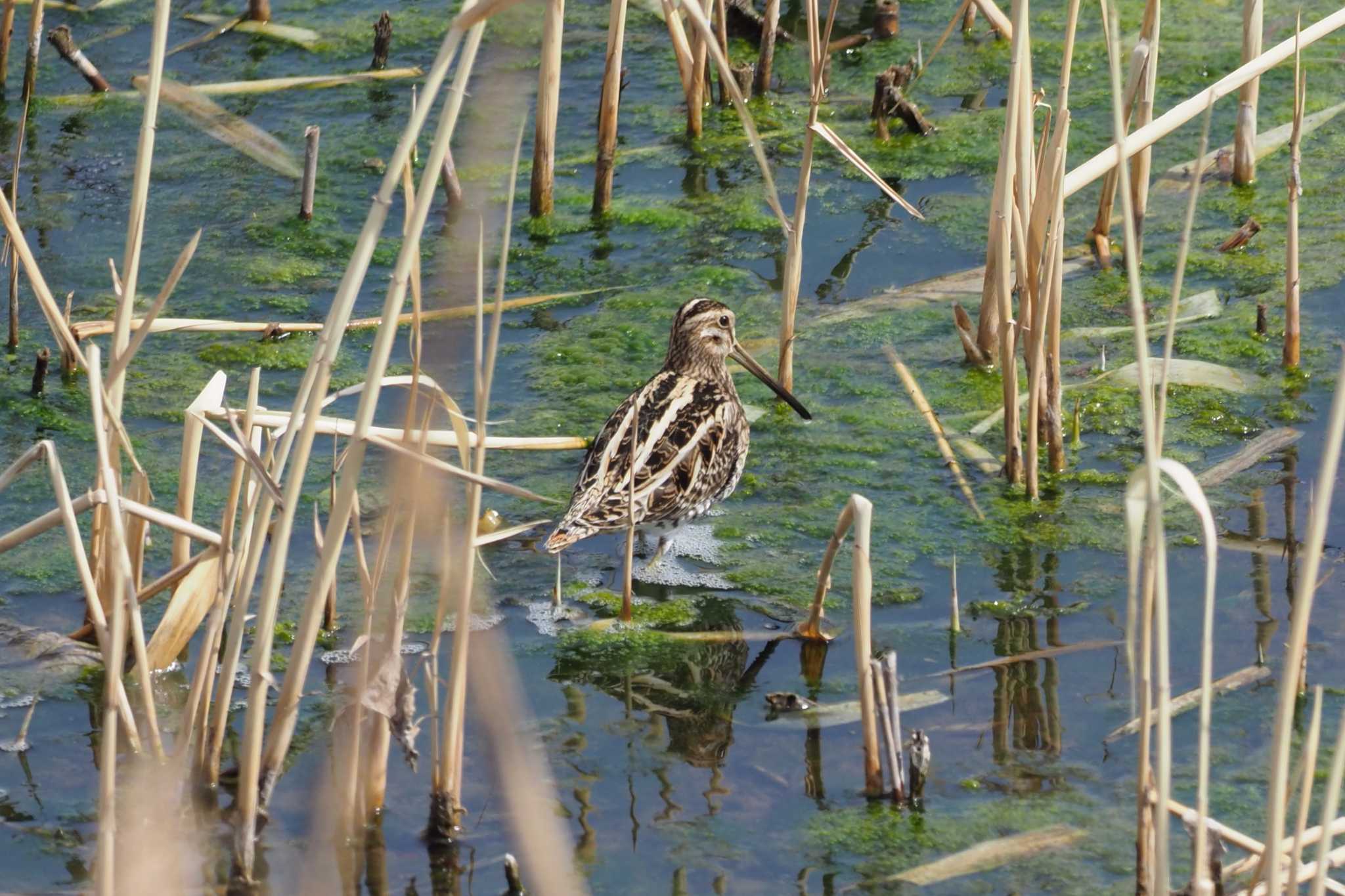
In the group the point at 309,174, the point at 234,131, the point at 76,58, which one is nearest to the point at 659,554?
the point at 309,174

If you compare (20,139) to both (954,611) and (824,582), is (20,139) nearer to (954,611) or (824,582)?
(824,582)

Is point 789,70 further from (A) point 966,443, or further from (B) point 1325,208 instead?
(A) point 966,443

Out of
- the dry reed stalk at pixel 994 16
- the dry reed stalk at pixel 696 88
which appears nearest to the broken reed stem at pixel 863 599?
the dry reed stalk at pixel 994 16

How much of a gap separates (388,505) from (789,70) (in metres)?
4.84

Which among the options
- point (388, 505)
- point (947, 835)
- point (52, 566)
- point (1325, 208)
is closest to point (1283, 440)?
point (1325, 208)

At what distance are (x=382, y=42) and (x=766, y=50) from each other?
161 cm

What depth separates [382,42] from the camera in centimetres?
692

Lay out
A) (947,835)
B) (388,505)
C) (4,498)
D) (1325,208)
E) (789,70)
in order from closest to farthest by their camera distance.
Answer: (388,505) → (947,835) → (4,498) → (1325,208) → (789,70)

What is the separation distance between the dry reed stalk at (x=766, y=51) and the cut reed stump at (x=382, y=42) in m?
1.53

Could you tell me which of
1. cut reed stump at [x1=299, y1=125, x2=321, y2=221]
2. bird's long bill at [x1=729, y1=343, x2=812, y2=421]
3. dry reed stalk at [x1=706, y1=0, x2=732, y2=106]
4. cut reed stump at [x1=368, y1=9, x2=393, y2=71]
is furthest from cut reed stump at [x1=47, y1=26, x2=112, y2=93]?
bird's long bill at [x1=729, y1=343, x2=812, y2=421]

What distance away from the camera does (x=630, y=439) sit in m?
4.34

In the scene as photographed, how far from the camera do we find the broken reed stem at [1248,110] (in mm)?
5156

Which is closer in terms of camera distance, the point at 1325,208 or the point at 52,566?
the point at 52,566

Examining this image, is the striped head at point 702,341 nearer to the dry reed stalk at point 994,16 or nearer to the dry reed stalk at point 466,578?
the dry reed stalk at point 994,16
